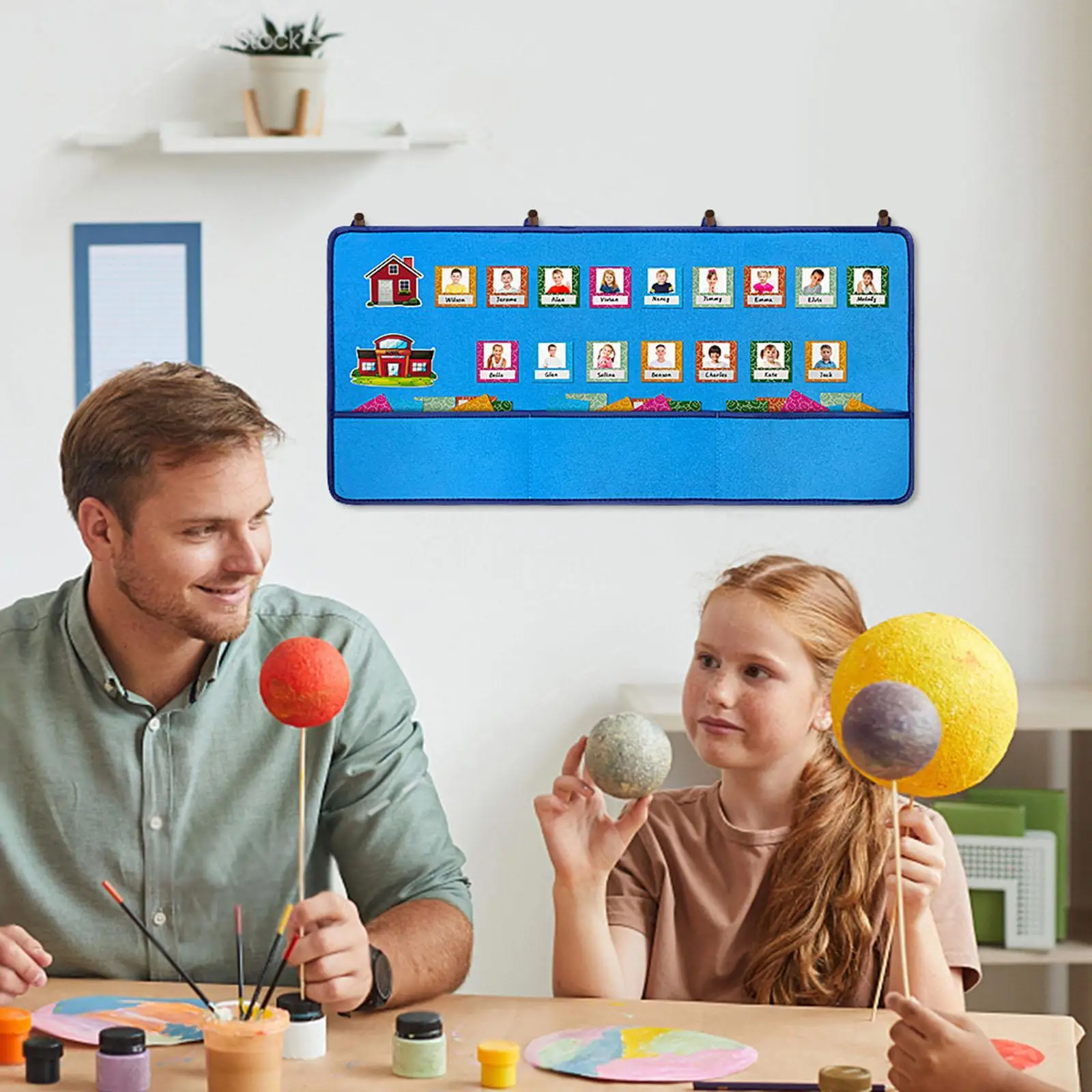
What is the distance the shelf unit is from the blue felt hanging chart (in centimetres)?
44

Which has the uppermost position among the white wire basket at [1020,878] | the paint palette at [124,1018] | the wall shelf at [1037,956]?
the paint palette at [124,1018]

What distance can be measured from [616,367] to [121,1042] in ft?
6.77

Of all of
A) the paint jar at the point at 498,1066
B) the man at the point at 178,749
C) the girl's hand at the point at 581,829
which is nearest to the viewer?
the paint jar at the point at 498,1066

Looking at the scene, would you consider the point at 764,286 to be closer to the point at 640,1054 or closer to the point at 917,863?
the point at 917,863

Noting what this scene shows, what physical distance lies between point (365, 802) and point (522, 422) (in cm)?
143

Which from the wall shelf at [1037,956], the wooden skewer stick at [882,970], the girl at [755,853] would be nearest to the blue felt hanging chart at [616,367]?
the wall shelf at [1037,956]

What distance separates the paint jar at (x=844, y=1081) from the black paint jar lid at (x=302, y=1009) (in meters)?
0.49

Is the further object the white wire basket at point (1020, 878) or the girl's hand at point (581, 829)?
the white wire basket at point (1020, 878)

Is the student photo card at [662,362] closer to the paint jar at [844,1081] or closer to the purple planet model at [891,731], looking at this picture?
the purple planet model at [891,731]

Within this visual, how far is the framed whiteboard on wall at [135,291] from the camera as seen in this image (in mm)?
3193

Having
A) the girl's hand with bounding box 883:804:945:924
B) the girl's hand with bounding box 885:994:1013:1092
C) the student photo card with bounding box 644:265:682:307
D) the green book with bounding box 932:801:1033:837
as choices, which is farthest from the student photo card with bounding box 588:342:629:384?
the girl's hand with bounding box 885:994:1013:1092

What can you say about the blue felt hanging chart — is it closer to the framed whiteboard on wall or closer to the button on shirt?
the framed whiteboard on wall

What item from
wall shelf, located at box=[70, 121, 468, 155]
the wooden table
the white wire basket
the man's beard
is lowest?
the white wire basket

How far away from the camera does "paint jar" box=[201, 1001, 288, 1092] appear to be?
1.34 meters
